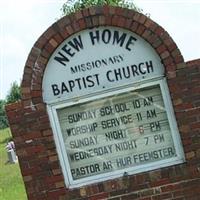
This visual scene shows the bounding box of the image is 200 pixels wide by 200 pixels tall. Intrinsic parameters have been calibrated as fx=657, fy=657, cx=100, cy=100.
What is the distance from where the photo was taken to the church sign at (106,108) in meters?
7.86

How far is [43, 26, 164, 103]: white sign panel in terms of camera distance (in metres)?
7.85

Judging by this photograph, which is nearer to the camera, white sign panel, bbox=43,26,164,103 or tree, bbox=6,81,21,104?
white sign panel, bbox=43,26,164,103

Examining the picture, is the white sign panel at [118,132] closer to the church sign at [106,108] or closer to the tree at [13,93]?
the church sign at [106,108]

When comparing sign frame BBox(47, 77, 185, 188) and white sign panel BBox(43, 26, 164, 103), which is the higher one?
white sign panel BBox(43, 26, 164, 103)

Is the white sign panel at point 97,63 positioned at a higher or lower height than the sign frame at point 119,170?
A: higher

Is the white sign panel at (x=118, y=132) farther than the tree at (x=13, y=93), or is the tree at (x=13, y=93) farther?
the tree at (x=13, y=93)

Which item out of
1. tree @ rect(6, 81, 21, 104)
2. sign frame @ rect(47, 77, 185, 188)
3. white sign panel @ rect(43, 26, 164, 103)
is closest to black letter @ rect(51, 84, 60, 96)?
white sign panel @ rect(43, 26, 164, 103)

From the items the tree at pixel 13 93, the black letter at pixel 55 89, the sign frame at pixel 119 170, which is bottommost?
the sign frame at pixel 119 170

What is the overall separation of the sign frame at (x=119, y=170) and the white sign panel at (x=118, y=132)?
0.05 meters

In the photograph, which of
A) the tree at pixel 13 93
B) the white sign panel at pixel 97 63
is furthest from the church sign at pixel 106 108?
the tree at pixel 13 93

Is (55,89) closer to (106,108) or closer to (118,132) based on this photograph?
(106,108)

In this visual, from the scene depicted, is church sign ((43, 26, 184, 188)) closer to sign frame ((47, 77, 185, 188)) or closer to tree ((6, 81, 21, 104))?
sign frame ((47, 77, 185, 188))

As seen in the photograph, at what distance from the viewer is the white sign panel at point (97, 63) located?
7.85 metres

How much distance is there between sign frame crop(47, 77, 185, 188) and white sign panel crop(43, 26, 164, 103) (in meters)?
0.06
